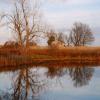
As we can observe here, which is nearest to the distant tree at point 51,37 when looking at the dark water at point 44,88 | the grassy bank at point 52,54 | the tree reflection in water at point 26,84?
the grassy bank at point 52,54

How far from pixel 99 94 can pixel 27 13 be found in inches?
1031

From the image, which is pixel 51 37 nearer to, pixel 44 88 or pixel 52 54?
pixel 52 54

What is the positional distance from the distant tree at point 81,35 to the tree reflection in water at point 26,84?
126ft

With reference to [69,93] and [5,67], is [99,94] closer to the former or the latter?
[69,93]

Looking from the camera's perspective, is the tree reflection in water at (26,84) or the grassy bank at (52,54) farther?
the grassy bank at (52,54)

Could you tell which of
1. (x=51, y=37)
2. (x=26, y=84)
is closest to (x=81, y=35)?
(x=51, y=37)

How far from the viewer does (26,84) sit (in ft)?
56.0

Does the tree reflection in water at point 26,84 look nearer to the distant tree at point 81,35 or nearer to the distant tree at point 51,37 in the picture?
the distant tree at point 51,37

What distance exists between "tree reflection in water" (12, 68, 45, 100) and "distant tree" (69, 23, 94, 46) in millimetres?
38421

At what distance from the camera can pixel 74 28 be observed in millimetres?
63812

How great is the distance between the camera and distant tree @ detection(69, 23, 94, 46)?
61.2m

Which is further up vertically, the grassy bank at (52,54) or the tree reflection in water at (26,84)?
the grassy bank at (52,54)

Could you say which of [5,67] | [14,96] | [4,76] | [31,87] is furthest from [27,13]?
[14,96]

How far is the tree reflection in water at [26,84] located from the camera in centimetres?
1366
